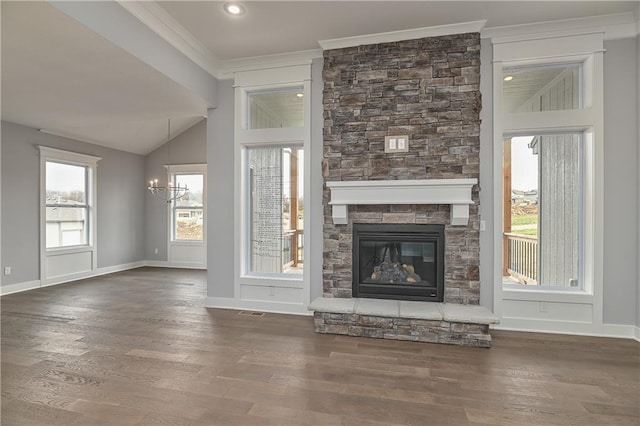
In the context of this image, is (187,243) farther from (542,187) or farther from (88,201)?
(542,187)

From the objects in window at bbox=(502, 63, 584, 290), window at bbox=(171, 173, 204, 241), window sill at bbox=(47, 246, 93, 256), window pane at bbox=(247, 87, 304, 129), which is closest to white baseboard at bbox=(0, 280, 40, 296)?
window sill at bbox=(47, 246, 93, 256)

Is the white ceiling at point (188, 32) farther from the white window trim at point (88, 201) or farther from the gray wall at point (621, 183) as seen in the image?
the white window trim at point (88, 201)

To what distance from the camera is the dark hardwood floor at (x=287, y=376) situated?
2.03 meters

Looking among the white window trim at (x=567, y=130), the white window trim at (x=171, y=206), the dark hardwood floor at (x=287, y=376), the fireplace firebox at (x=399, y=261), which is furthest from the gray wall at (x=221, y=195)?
the white window trim at (x=171, y=206)

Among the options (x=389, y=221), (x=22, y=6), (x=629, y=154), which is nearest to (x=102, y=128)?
(x=22, y=6)

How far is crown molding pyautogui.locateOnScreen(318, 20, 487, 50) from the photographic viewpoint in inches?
134

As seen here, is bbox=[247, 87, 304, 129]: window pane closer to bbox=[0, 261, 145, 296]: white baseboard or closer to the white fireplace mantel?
the white fireplace mantel

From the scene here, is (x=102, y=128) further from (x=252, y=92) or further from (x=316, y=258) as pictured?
(x=316, y=258)

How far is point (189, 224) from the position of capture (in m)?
8.04

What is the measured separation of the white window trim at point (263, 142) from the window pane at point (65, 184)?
14.2 feet

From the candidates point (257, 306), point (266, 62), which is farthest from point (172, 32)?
point (257, 306)

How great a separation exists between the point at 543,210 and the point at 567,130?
2.87ft

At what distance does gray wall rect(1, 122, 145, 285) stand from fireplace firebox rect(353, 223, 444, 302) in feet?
18.7

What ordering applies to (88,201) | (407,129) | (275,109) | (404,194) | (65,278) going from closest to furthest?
(404,194) < (407,129) < (275,109) < (65,278) < (88,201)
